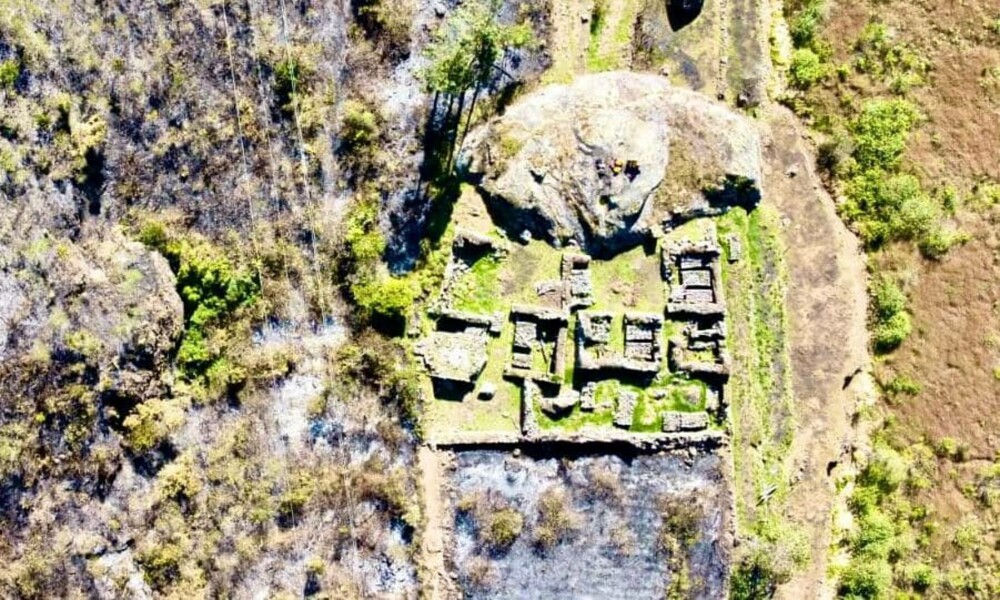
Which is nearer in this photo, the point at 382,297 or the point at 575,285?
the point at 382,297

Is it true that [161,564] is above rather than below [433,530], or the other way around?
below

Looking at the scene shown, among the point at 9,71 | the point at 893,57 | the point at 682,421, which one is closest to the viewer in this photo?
the point at 9,71

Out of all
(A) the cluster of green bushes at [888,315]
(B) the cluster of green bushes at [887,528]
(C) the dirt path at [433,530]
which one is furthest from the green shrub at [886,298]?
(C) the dirt path at [433,530]

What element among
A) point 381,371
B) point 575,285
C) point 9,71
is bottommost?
point 381,371

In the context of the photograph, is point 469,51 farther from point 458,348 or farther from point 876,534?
point 876,534

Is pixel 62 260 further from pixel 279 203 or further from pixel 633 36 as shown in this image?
pixel 633 36

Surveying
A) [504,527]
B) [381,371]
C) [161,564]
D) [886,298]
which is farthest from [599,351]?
[161,564]
